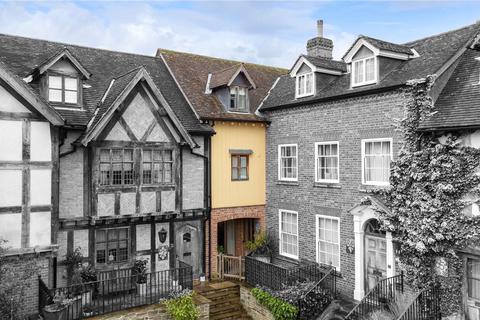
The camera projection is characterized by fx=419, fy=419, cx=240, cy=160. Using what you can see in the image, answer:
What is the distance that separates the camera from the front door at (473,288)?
1271cm

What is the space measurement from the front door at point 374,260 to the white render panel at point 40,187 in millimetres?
11458

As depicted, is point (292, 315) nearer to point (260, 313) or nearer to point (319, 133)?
point (260, 313)

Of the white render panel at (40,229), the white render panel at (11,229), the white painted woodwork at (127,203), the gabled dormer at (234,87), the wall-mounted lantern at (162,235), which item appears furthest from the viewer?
the gabled dormer at (234,87)

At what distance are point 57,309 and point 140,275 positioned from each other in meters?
3.26

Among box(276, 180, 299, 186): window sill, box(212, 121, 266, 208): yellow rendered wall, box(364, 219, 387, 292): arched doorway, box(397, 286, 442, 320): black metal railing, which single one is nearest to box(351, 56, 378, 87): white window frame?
box(276, 180, 299, 186): window sill

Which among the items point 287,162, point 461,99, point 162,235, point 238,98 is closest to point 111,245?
point 162,235

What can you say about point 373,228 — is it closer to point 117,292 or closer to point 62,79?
point 117,292

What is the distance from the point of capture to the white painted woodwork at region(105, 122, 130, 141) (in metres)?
15.9

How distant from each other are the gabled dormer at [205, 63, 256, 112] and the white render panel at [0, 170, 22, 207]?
963 cm

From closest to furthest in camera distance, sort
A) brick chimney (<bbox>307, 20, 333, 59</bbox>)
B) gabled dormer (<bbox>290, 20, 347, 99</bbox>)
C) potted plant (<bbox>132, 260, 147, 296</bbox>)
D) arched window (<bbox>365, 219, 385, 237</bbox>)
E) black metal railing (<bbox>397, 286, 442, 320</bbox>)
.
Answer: black metal railing (<bbox>397, 286, 442, 320</bbox>)
arched window (<bbox>365, 219, 385, 237</bbox>)
potted plant (<bbox>132, 260, 147, 296</bbox>)
gabled dormer (<bbox>290, 20, 347, 99</bbox>)
brick chimney (<bbox>307, 20, 333, 59</bbox>)

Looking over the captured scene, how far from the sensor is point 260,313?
53.2 feet

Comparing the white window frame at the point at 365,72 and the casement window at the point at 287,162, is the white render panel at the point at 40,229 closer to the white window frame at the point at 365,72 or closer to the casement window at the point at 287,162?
the casement window at the point at 287,162

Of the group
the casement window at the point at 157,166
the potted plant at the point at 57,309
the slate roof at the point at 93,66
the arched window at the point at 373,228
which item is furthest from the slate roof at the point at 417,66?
the potted plant at the point at 57,309

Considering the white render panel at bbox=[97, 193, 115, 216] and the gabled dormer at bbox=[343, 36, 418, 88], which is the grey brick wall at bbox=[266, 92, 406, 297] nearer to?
the gabled dormer at bbox=[343, 36, 418, 88]
